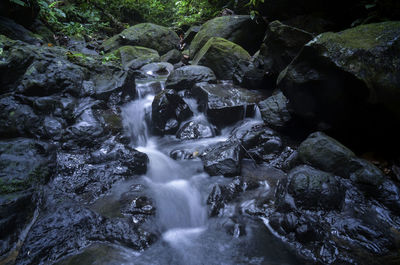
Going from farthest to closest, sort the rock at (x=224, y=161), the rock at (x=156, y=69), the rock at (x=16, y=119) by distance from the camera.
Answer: the rock at (x=156, y=69)
the rock at (x=224, y=161)
the rock at (x=16, y=119)

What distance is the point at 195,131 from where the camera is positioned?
5.55 meters

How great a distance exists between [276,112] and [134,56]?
22.5 feet

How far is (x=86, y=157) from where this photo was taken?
4137 mm

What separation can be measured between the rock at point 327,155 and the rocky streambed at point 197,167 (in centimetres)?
2

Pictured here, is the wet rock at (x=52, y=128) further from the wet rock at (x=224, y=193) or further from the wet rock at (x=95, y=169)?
the wet rock at (x=224, y=193)

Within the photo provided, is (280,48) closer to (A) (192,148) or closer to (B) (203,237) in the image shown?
(A) (192,148)

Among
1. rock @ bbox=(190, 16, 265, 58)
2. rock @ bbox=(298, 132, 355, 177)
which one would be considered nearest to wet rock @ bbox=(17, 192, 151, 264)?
rock @ bbox=(298, 132, 355, 177)

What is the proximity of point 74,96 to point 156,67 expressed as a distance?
4.17 meters

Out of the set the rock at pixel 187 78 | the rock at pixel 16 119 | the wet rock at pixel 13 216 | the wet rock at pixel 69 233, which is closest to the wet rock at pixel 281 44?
the rock at pixel 187 78

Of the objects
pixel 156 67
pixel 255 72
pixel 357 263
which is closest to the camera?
pixel 357 263

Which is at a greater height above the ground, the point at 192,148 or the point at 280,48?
the point at 280,48

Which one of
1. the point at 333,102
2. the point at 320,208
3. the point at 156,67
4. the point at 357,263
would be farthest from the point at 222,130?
the point at 156,67

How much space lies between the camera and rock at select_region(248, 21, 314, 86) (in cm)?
503

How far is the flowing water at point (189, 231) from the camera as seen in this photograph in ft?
8.62
